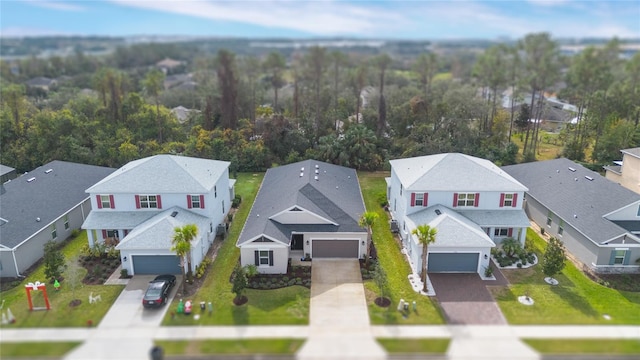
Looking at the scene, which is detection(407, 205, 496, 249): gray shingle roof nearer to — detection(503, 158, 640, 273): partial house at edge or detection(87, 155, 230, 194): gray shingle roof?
detection(503, 158, 640, 273): partial house at edge

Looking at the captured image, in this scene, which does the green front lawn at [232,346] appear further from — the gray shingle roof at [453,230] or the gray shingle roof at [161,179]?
the gray shingle roof at [161,179]

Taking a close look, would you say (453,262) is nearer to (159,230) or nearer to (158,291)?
(158,291)

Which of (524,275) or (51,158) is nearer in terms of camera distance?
(524,275)

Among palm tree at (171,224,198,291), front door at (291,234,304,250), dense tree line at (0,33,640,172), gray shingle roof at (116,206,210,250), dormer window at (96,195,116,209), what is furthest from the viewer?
dense tree line at (0,33,640,172)

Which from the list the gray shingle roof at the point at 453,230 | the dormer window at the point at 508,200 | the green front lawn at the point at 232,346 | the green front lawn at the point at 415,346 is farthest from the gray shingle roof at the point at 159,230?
the dormer window at the point at 508,200

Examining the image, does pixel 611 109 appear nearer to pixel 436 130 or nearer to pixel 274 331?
pixel 436 130

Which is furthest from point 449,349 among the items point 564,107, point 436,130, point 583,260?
point 564,107

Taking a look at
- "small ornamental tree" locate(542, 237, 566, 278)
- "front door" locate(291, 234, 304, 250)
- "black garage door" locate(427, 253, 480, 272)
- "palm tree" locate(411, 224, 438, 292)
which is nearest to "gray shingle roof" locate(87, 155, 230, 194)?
"front door" locate(291, 234, 304, 250)
